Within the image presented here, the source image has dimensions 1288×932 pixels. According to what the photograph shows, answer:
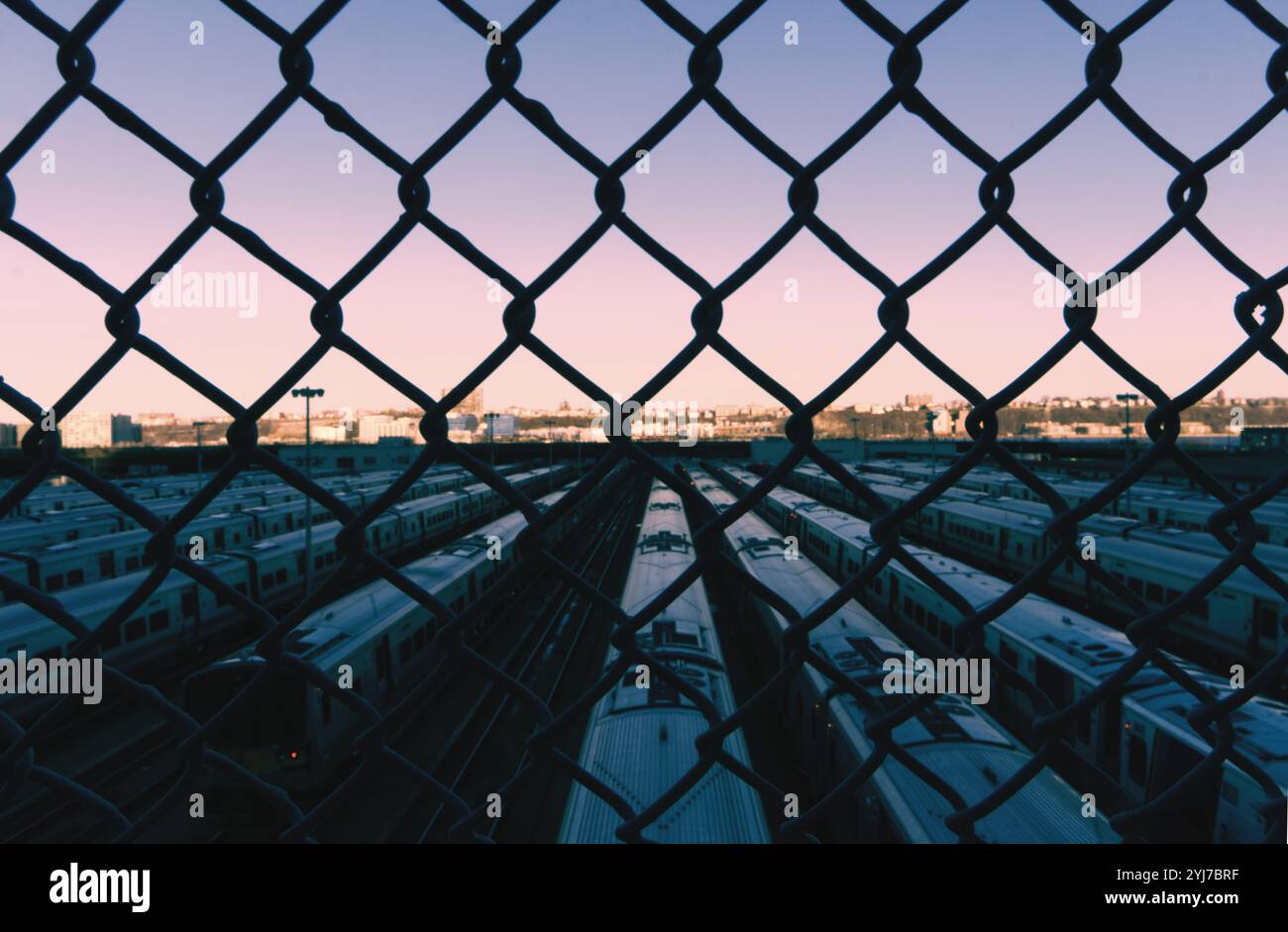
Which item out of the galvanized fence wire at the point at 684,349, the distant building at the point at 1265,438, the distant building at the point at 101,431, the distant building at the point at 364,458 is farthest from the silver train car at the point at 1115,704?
the distant building at the point at 101,431

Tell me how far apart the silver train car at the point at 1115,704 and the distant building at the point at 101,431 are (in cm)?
6124

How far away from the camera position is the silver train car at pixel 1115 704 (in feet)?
22.5

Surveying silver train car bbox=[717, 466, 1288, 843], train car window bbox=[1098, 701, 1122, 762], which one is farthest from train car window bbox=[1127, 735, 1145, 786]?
train car window bbox=[1098, 701, 1122, 762]

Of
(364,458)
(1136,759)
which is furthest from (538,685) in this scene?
(364,458)

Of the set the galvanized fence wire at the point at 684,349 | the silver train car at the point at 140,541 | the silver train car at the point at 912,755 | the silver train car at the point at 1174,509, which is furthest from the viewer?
the silver train car at the point at 1174,509

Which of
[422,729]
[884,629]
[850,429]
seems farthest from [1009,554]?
[850,429]

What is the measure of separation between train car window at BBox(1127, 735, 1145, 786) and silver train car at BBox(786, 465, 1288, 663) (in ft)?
7.50

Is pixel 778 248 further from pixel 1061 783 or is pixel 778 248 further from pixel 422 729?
pixel 422 729

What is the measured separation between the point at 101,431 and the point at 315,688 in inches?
3308

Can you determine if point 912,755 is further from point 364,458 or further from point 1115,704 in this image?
point 364,458

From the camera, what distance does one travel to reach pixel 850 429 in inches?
3219

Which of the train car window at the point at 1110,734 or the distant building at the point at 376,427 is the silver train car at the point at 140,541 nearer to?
the train car window at the point at 1110,734
